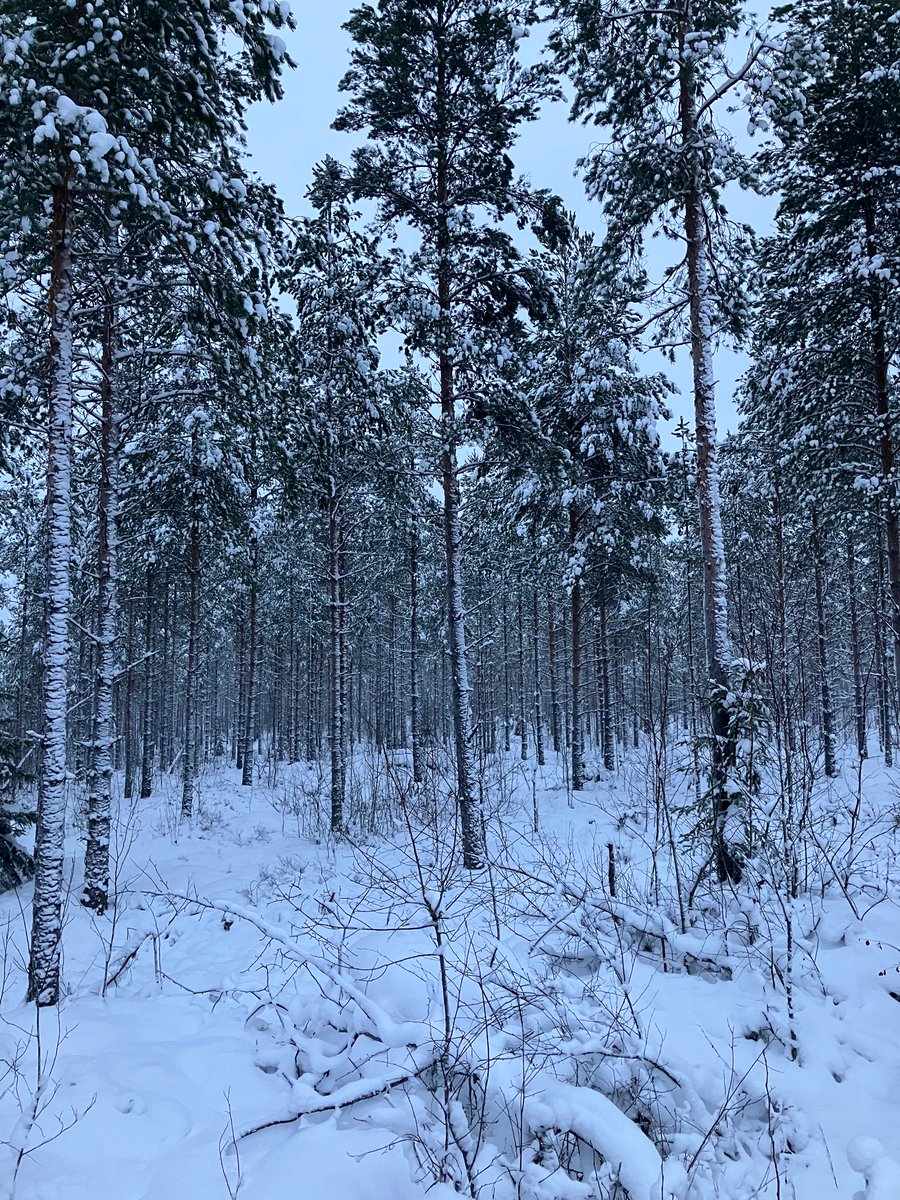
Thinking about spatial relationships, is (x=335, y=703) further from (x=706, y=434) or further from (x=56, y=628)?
(x=706, y=434)

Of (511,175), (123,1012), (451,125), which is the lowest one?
(123,1012)

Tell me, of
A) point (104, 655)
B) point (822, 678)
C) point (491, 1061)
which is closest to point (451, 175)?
point (104, 655)

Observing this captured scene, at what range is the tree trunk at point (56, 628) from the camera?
5.24 meters

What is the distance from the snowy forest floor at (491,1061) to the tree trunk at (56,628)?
2.16 feet

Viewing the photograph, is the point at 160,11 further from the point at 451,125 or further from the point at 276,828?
the point at 276,828

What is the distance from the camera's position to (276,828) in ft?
45.7

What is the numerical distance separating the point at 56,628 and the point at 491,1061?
4.90 meters

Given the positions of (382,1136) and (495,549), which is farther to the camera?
(495,549)

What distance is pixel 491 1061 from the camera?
3438mm

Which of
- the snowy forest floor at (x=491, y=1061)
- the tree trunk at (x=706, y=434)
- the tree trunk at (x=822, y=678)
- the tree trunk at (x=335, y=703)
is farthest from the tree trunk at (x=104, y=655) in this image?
the tree trunk at (x=822, y=678)

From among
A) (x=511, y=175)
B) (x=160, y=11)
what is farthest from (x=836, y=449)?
(x=160, y=11)

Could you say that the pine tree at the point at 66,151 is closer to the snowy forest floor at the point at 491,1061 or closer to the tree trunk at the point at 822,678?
the snowy forest floor at the point at 491,1061

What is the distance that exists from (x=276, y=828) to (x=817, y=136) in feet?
57.0

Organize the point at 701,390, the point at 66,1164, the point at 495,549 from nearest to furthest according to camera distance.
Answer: the point at 66,1164 → the point at 701,390 → the point at 495,549
